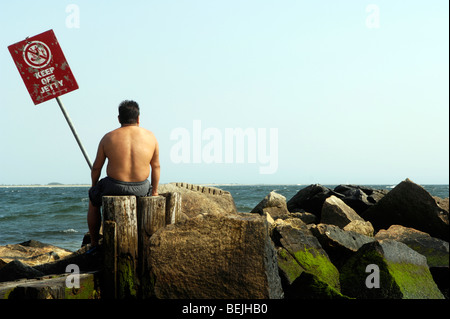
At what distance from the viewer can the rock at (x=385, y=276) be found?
5.18m

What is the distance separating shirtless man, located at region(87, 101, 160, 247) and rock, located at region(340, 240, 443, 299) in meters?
2.33

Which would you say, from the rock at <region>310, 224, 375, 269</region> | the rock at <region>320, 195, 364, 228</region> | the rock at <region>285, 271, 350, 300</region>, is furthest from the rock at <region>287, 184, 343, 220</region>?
the rock at <region>285, 271, 350, 300</region>

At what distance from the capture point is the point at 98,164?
17.1 feet

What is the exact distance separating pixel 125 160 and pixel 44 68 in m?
3.44

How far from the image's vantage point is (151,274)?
446 centimetres

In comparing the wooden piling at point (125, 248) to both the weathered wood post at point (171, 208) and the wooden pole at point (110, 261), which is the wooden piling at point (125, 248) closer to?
the wooden pole at point (110, 261)

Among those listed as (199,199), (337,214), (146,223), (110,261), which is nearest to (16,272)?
(110,261)

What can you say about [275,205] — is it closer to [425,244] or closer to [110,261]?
[425,244]

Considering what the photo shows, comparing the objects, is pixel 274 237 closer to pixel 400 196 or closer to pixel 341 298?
pixel 341 298

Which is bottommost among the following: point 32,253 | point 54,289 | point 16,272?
point 32,253

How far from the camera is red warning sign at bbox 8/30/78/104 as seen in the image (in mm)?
7566
